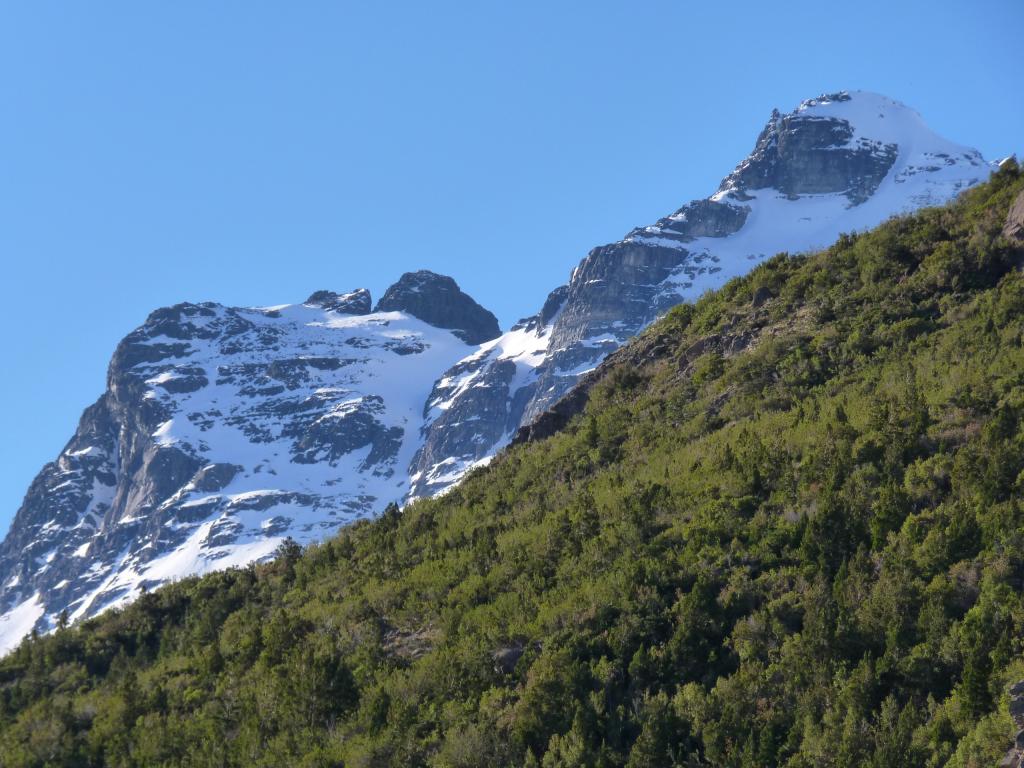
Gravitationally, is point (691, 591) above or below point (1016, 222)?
below

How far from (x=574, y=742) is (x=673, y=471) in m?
14.3

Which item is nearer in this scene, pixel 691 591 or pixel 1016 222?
pixel 691 591

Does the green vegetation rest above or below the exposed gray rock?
below

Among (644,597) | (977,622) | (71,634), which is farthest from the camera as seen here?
(71,634)

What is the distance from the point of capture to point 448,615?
130 ft

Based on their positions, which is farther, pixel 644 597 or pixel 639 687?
pixel 644 597

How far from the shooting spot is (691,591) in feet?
118

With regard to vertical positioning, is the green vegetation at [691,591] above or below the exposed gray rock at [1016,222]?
below

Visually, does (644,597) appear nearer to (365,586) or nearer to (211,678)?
(365,586)

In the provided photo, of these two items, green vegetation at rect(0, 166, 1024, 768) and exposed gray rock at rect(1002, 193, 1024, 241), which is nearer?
green vegetation at rect(0, 166, 1024, 768)

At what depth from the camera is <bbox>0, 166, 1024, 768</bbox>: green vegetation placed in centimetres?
3067

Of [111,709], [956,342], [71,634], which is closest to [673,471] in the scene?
[956,342]

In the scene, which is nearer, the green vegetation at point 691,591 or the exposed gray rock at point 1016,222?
the green vegetation at point 691,591

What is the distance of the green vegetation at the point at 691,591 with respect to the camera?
3067 cm
